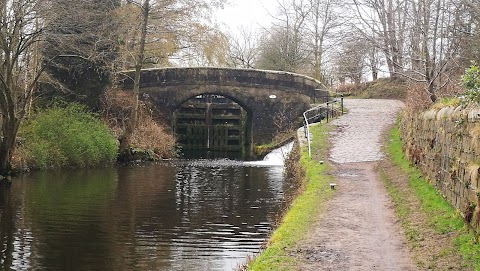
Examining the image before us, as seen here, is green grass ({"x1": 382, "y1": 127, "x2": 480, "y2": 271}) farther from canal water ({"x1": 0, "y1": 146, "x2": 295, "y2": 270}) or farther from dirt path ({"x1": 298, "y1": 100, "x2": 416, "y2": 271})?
canal water ({"x1": 0, "y1": 146, "x2": 295, "y2": 270})

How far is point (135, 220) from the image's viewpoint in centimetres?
1085

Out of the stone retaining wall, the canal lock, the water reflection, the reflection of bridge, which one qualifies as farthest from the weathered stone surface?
the stone retaining wall

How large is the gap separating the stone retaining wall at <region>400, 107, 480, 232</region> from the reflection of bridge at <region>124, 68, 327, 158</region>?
1654 centimetres

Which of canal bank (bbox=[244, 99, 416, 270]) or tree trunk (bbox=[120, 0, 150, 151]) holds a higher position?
tree trunk (bbox=[120, 0, 150, 151])

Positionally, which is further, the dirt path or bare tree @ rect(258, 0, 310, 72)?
bare tree @ rect(258, 0, 310, 72)

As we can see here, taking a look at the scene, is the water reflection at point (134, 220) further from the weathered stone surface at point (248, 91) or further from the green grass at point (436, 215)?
the weathered stone surface at point (248, 91)

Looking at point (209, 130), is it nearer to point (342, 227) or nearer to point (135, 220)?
point (135, 220)

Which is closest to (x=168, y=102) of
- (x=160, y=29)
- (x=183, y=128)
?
(x=183, y=128)

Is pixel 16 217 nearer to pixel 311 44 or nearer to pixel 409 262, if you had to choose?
pixel 409 262

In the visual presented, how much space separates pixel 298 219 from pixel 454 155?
8.28 feet

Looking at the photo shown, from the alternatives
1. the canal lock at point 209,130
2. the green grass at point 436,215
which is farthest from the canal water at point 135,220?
the canal lock at point 209,130

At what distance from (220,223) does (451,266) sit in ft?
16.7

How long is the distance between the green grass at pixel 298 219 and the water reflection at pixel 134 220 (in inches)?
24.0

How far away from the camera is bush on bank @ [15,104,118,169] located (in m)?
18.2
